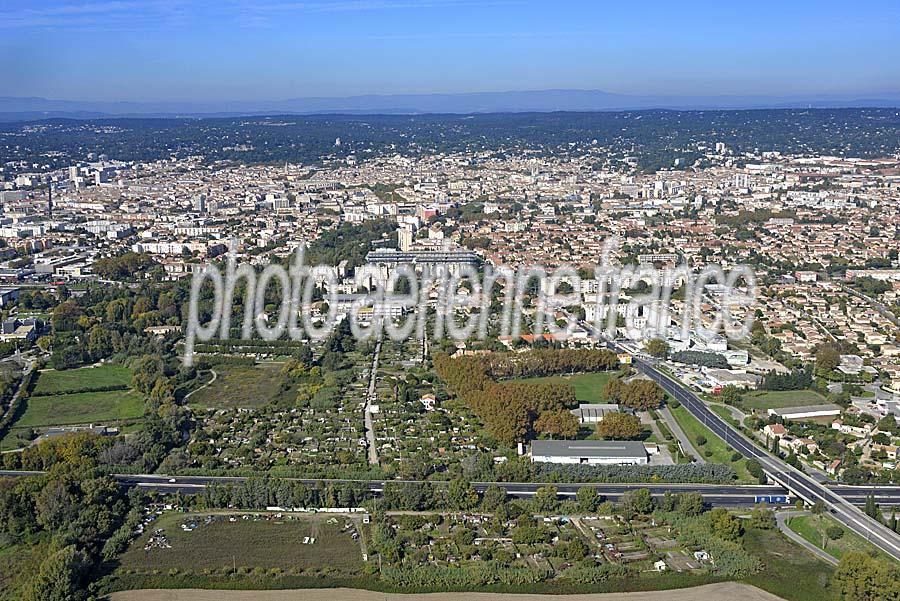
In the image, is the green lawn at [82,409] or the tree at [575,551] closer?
the tree at [575,551]

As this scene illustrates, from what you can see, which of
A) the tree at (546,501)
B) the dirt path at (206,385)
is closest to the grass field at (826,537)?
the tree at (546,501)

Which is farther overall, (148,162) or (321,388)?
(148,162)

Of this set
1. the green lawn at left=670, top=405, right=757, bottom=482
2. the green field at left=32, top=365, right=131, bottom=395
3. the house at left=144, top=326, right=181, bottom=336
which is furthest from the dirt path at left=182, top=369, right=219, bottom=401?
the green lawn at left=670, top=405, right=757, bottom=482

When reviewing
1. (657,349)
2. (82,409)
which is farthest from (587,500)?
(82,409)

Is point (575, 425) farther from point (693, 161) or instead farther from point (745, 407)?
point (693, 161)

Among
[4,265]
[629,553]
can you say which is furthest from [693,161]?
[629,553]

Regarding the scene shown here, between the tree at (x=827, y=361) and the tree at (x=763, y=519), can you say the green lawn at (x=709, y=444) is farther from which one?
→ the tree at (x=827, y=361)

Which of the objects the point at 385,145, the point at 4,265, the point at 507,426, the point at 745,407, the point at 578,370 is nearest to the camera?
the point at 507,426
